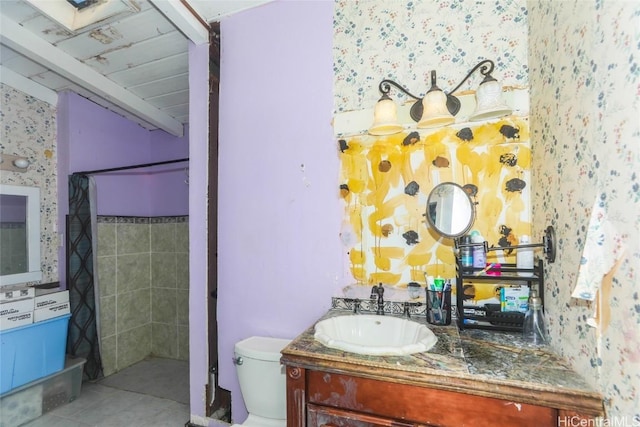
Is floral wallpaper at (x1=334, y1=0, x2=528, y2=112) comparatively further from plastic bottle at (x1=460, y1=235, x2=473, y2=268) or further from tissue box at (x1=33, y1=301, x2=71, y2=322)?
tissue box at (x1=33, y1=301, x2=71, y2=322)

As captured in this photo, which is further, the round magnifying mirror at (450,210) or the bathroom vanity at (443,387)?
the round magnifying mirror at (450,210)

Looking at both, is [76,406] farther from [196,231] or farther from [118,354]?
[196,231]

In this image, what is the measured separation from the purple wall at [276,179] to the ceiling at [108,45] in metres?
0.30

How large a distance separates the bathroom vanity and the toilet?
42 centimetres

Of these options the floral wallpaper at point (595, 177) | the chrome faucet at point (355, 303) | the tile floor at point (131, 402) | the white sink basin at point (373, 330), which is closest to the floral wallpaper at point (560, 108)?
the floral wallpaper at point (595, 177)

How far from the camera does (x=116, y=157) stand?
2.97 m

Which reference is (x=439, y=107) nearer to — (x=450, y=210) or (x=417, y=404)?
(x=450, y=210)

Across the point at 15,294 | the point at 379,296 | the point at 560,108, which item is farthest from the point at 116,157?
the point at 560,108

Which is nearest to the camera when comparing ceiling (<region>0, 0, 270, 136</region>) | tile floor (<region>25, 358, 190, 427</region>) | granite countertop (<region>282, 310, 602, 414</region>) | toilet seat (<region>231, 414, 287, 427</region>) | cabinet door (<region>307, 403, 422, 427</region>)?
granite countertop (<region>282, 310, 602, 414</region>)

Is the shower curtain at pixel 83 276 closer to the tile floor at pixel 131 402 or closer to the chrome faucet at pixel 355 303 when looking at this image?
the tile floor at pixel 131 402

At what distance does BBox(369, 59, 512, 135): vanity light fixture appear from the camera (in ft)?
4.19

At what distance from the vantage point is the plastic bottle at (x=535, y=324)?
1143mm

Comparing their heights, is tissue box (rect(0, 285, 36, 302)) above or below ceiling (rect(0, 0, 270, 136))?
below

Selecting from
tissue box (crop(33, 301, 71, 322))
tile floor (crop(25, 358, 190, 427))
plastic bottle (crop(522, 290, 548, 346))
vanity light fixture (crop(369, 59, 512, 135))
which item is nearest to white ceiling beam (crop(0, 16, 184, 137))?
tissue box (crop(33, 301, 71, 322))
